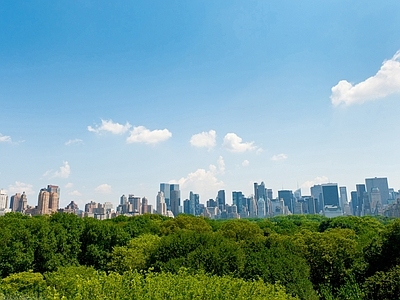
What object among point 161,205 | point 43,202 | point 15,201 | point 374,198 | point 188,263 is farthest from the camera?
point 374,198

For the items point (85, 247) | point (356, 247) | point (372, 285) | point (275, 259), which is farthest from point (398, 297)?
point (85, 247)

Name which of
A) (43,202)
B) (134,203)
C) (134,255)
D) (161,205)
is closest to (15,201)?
(43,202)

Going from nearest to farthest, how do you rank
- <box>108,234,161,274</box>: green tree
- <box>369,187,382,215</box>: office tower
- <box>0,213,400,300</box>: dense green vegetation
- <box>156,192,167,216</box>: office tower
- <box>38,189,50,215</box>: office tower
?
<box>0,213,400,300</box>: dense green vegetation < <box>108,234,161,274</box>: green tree < <box>38,189,50,215</box>: office tower < <box>156,192,167,216</box>: office tower < <box>369,187,382,215</box>: office tower

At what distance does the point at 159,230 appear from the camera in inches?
1304

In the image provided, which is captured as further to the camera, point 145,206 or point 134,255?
point 145,206

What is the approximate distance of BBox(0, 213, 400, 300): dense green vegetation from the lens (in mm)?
10539

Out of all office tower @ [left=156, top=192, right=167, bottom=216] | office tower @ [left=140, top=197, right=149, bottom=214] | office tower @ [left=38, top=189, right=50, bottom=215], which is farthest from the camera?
office tower @ [left=156, top=192, right=167, bottom=216]

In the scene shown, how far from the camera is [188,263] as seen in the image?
55.6ft

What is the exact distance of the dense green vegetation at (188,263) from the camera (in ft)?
34.6

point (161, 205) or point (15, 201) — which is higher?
point (15, 201)

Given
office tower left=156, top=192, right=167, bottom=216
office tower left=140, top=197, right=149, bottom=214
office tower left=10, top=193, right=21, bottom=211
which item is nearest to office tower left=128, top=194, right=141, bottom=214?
office tower left=140, top=197, right=149, bottom=214

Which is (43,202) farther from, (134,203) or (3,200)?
(134,203)

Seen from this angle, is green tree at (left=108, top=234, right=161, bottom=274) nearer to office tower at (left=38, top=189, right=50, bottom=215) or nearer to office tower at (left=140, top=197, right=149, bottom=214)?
office tower at (left=38, top=189, right=50, bottom=215)

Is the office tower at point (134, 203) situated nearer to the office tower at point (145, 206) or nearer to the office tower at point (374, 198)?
the office tower at point (145, 206)
